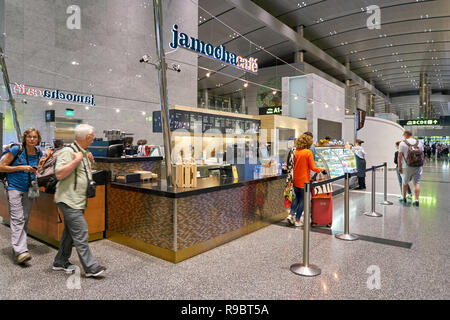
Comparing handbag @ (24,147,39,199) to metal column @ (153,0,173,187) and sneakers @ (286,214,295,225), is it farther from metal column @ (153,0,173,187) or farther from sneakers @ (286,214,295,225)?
sneakers @ (286,214,295,225)

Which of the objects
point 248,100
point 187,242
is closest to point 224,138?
point 248,100

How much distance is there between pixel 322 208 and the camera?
15.6 ft

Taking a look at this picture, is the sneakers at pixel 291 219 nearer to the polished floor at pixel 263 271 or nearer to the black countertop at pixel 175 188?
the polished floor at pixel 263 271

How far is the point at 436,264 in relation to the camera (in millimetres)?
3193

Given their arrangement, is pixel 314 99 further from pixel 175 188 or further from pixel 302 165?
pixel 175 188

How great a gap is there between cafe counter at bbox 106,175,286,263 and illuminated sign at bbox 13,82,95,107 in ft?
17.1

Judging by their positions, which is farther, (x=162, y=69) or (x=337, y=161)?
(x=337, y=161)

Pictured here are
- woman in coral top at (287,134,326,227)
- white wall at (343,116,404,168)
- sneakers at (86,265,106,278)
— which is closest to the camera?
sneakers at (86,265,106,278)

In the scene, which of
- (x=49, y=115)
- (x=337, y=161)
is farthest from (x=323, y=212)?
(x=49, y=115)
